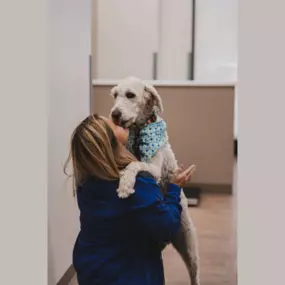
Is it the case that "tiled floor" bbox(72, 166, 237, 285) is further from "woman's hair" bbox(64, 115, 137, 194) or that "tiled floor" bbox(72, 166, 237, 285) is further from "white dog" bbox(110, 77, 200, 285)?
"woman's hair" bbox(64, 115, 137, 194)

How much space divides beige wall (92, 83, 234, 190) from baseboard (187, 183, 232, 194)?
4 cm

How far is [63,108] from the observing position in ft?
6.76

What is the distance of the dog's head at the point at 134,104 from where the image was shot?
6.17 feet

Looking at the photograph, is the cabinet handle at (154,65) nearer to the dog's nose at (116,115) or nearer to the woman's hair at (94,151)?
the dog's nose at (116,115)

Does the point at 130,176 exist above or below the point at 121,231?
above

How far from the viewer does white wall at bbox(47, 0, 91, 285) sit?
75.7 inches

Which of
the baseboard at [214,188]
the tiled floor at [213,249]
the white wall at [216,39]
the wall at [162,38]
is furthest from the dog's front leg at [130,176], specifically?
the white wall at [216,39]

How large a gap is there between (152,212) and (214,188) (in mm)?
3266

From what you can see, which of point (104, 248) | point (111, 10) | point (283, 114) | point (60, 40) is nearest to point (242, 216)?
point (283, 114)

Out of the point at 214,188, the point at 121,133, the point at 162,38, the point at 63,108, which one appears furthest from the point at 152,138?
the point at 162,38

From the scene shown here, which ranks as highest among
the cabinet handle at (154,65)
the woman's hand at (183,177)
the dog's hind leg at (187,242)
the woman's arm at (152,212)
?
the cabinet handle at (154,65)

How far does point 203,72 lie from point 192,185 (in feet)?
5.59

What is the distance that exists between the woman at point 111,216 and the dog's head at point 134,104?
281 millimetres

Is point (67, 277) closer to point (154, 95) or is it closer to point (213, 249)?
point (154, 95)
